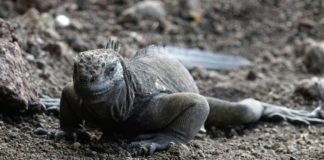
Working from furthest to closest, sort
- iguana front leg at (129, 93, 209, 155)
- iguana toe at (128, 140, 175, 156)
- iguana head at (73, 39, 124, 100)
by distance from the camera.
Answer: iguana front leg at (129, 93, 209, 155) → iguana toe at (128, 140, 175, 156) → iguana head at (73, 39, 124, 100)

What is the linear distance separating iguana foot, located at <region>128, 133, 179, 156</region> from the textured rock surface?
3.00 feet

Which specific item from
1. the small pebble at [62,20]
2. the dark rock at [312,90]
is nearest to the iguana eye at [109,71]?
the dark rock at [312,90]

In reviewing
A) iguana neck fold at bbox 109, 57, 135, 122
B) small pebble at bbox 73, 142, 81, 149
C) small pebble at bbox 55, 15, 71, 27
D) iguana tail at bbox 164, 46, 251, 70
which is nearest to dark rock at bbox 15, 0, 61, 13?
small pebble at bbox 55, 15, 71, 27

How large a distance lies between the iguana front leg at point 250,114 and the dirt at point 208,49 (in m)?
0.08

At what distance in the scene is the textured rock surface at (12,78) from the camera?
5157 mm

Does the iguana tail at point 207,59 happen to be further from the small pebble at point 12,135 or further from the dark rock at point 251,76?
the small pebble at point 12,135

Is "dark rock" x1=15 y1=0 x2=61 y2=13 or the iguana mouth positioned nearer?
the iguana mouth

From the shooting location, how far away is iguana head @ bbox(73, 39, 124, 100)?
171 inches

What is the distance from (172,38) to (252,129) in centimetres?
422

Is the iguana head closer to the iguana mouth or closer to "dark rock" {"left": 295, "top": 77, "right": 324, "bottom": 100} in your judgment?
the iguana mouth

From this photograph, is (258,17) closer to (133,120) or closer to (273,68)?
(273,68)

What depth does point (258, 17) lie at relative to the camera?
38.8ft

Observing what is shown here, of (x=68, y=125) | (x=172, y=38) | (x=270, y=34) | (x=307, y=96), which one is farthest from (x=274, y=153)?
(x=270, y=34)

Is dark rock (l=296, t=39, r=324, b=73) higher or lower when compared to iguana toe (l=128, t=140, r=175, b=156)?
lower
